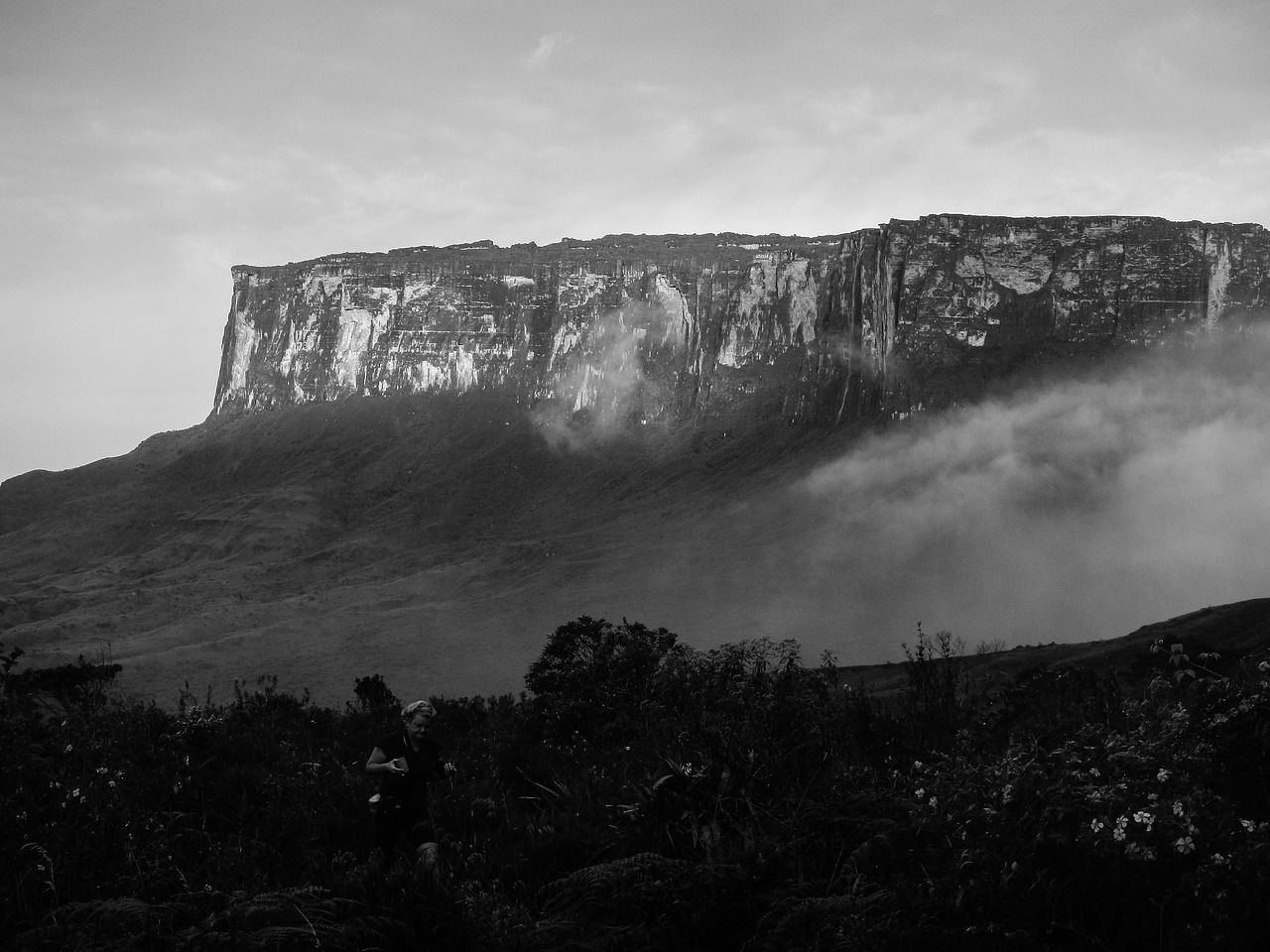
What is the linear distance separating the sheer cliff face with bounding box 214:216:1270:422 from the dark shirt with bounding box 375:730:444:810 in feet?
329

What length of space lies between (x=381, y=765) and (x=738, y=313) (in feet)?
419

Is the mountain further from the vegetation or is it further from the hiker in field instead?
the hiker in field

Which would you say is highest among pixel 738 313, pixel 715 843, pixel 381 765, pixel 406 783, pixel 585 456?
pixel 738 313

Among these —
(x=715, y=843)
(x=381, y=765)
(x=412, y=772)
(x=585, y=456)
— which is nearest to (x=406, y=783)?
(x=412, y=772)

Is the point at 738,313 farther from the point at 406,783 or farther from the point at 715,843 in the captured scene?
the point at 715,843

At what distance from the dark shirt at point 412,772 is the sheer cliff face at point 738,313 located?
100289mm

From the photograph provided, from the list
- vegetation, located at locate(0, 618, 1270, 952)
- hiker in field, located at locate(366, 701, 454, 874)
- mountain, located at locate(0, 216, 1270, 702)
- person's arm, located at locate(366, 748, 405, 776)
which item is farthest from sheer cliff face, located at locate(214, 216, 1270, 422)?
person's arm, located at locate(366, 748, 405, 776)

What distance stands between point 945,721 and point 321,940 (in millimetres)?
9915

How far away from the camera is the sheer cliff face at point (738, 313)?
109 metres

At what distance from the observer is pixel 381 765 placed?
29.2ft

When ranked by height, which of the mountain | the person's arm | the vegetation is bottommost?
the vegetation

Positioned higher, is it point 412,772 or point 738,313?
point 738,313

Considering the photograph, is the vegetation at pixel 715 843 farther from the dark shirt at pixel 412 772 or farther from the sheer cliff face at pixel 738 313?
the sheer cliff face at pixel 738 313

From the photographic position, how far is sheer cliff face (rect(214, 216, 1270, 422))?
109m
